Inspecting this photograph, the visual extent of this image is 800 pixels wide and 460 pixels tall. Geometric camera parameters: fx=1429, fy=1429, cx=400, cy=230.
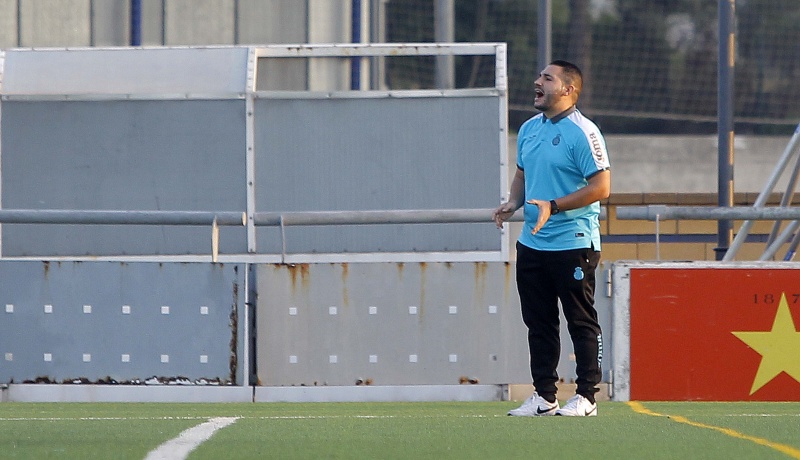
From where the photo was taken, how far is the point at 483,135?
10875mm

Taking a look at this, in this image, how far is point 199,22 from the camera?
17516 mm

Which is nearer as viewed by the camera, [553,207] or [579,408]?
[553,207]

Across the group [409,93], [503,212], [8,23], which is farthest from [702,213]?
[8,23]

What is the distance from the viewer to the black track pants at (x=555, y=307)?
6.28m

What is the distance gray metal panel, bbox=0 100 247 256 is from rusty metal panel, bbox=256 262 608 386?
2349 millimetres

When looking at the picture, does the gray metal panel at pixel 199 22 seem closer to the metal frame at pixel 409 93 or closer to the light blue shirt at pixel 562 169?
the metal frame at pixel 409 93

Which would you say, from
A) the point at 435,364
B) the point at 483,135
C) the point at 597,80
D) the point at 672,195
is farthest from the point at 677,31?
the point at 435,364

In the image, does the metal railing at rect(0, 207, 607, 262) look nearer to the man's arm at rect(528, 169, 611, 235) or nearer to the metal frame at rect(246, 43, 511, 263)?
the metal frame at rect(246, 43, 511, 263)

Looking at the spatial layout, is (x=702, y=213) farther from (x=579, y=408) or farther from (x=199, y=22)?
(x=199, y=22)

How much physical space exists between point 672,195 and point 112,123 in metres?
12.3

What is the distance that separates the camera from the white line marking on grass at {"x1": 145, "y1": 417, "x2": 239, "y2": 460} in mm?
4496

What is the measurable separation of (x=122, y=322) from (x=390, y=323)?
5.29 ft

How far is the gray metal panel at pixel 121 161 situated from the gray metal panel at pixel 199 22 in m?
6.56

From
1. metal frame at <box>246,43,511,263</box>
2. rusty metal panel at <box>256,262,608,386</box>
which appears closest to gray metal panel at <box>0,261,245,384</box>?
rusty metal panel at <box>256,262,608,386</box>
